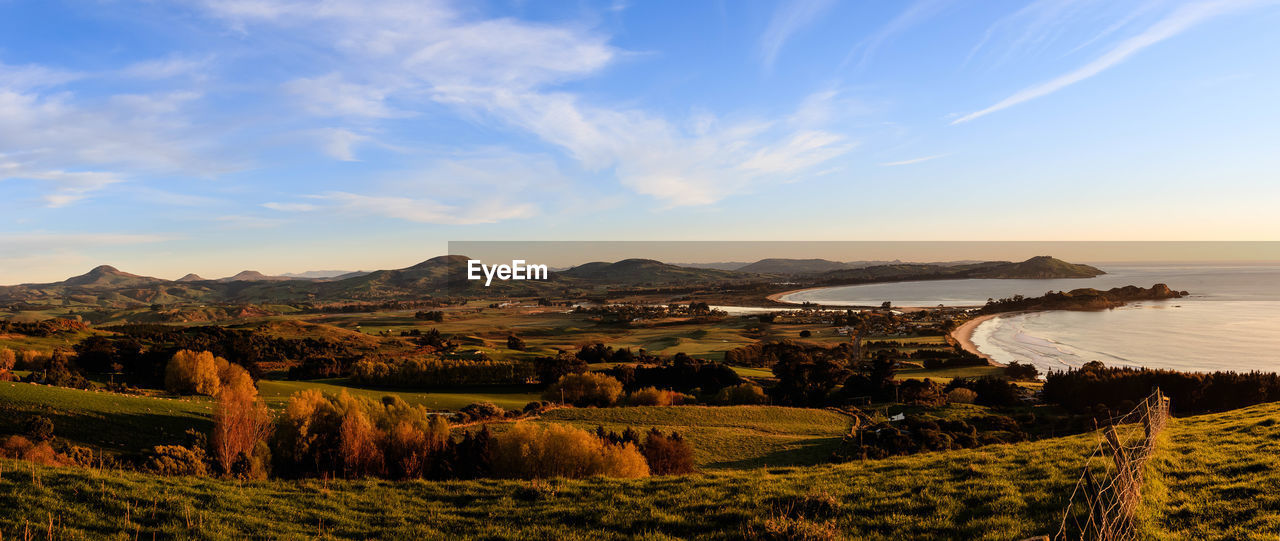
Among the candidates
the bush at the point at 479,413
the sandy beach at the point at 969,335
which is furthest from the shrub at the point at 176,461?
the sandy beach at the point at 969,335

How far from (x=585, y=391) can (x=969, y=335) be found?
69152mm

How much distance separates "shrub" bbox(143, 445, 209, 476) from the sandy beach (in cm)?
6508

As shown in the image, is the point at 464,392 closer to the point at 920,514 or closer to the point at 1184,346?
the point at 920,514

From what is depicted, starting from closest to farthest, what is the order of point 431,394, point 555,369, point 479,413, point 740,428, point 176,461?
point 176,461 < point 740,428 < point 479,413 < point 431,394 < point 555,369

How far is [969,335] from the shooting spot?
8356 centimetres

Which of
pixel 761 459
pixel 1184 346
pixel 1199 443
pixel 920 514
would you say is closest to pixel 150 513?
pixel 920 514

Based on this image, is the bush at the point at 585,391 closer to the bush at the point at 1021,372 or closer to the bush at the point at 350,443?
the bush at the point at 350,443

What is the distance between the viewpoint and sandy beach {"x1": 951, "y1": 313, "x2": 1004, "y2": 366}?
6669 centimetres

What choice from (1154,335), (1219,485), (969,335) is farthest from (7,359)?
(1154,335)

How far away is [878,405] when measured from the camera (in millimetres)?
39531

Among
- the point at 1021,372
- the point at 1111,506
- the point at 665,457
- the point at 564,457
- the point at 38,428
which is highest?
the point at 1111,506

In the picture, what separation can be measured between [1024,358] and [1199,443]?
2250 inches

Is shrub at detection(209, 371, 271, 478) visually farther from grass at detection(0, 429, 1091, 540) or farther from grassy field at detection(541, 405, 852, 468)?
grassy field at detection(541, 405, 852, 468)

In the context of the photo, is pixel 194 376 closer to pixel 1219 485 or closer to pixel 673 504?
pixel 673 504
